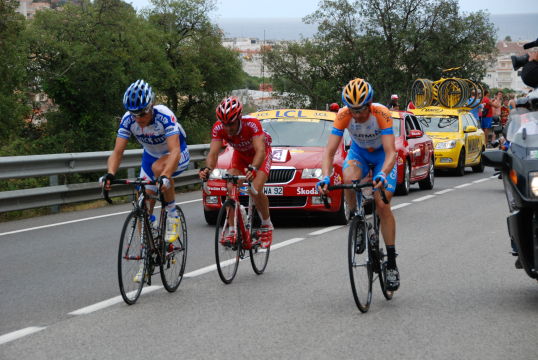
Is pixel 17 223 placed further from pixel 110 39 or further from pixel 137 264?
pixel 110 39

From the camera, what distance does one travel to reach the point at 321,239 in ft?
39.4

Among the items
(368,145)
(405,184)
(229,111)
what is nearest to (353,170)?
(368,145)

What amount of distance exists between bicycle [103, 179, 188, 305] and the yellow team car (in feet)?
56.9

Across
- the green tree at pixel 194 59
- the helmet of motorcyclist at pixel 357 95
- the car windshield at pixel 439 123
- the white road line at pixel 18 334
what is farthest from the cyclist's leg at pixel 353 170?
the green tree at pixel 194 59

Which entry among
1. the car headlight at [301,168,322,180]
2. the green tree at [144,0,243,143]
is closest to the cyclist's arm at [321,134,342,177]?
the car headlight at [301,168,322,180]

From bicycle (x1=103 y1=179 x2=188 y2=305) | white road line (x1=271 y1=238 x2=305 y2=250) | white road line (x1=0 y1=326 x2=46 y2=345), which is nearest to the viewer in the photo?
white road line (x1=0 y1=326 x2=46 y2=345)

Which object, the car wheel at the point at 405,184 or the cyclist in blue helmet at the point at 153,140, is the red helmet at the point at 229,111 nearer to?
the cyclist in blue helmet at the point at 153,140

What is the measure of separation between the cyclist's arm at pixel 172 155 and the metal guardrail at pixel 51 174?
6919mm

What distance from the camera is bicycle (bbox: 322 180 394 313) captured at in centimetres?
712

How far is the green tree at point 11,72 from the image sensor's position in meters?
40.8

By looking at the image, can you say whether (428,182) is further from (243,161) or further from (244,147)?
(244,147)

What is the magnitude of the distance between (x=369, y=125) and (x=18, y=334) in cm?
305

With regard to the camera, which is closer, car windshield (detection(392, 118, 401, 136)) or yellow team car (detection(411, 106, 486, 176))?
car windshield (detection(392, 118, 401, 136))

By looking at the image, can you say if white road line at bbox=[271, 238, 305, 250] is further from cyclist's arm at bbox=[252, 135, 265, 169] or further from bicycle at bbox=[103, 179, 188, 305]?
bicycle at bbox=[103, 179, 188, 305]
